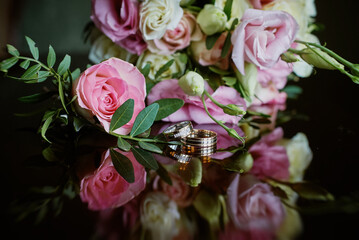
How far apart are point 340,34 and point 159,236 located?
1106 millimetres

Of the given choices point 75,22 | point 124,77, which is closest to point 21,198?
point 124,77

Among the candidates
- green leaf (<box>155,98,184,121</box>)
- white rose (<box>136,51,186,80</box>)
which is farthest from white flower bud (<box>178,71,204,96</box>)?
white rose (<box>136,51,186,80</box>)

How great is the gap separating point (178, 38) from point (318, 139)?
25 centimetres

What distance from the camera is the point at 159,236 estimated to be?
0.27m

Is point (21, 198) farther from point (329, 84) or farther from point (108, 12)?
point (329, 84)

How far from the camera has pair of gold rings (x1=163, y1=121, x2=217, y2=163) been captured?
0.45 meters

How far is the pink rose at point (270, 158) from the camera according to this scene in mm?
404

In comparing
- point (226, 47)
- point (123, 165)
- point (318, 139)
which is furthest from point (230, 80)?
point (123, 165)

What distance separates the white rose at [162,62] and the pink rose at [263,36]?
0.10 m

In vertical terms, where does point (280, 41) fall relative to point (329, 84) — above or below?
above

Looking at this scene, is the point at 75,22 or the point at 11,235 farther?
the point at 75,22

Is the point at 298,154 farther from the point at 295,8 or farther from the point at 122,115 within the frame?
the point at 295,8

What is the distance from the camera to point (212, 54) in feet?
2.05

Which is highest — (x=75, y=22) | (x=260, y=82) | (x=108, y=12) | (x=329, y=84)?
(x=108, y=12)
